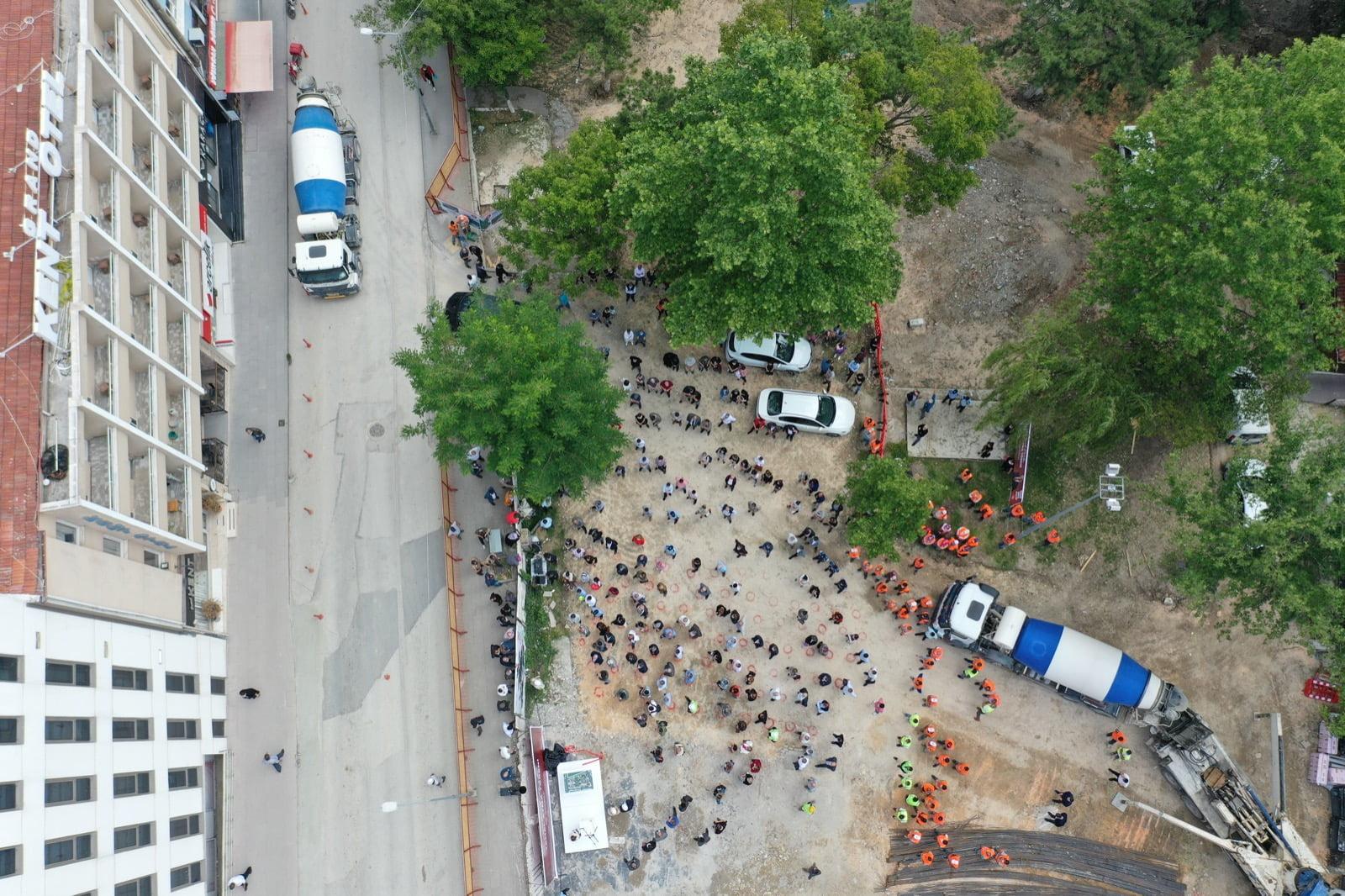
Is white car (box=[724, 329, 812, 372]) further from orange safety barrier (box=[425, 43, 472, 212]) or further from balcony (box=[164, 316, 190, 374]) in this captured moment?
balcony (box=[164, 316, 190, 374])

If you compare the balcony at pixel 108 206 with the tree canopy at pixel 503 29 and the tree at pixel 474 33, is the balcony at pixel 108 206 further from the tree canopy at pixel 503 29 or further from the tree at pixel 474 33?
the tree at pixel 474 33

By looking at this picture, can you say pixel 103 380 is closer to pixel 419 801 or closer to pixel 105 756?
pixel 105 756

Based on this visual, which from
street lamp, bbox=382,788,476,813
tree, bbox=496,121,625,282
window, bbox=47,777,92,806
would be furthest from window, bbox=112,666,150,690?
tree, bbox=496,121,625,282

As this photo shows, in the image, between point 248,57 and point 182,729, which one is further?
point 248,57

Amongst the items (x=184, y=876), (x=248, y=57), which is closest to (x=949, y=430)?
(x=184, y=876)

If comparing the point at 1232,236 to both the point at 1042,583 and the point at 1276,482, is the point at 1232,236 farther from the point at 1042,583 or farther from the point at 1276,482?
the point at 1042,583

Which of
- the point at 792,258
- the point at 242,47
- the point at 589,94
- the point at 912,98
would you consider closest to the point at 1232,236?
the point at 912,98
